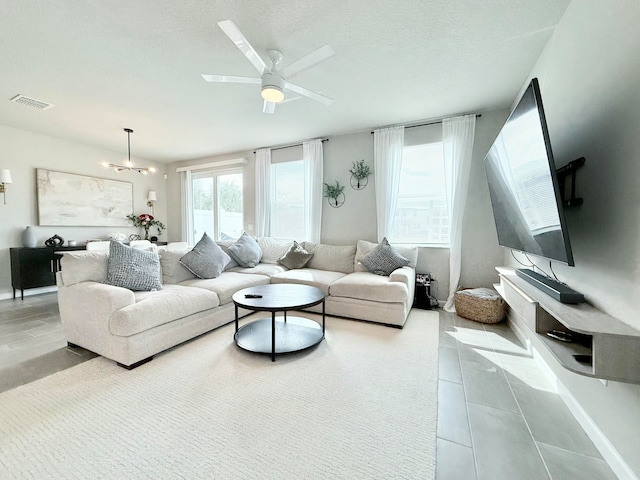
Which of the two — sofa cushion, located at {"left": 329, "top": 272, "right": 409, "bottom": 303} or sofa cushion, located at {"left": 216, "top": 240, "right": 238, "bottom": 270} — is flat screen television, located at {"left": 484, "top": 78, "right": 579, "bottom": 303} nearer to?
sofa cushion, located at {"left": 329, "top": 272, "right": 409, "bottom": 303}

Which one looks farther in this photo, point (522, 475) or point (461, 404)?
point (461, 404)

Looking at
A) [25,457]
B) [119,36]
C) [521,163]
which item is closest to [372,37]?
[521,163]

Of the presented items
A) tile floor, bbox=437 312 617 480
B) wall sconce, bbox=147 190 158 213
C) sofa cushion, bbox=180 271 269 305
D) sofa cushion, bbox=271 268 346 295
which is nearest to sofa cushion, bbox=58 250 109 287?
sofa cushion, bbox=180 271 269 305

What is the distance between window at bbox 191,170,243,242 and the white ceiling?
193cm

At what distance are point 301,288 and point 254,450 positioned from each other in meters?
1.60

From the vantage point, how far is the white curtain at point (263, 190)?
16.2 feet

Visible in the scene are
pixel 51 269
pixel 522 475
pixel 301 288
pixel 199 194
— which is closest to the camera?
pixel 522 475

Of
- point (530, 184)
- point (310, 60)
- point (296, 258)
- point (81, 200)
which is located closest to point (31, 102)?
point (81, 200)

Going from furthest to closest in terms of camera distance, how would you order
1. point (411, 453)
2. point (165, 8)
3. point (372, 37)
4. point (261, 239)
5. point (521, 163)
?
point (261, 239)
point (372, 37)
point (165, 8)
point (521, 163)
point (411, 453)

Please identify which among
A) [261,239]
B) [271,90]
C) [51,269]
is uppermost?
[271,90]

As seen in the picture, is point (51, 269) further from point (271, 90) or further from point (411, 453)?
point (411, 453)

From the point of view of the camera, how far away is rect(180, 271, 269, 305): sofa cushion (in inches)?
112

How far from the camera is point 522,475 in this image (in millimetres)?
1184

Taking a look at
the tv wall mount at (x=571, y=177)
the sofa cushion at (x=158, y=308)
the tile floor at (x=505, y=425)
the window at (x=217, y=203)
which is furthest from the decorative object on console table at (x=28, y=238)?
the tv wall mount at (x=571, y=177)
